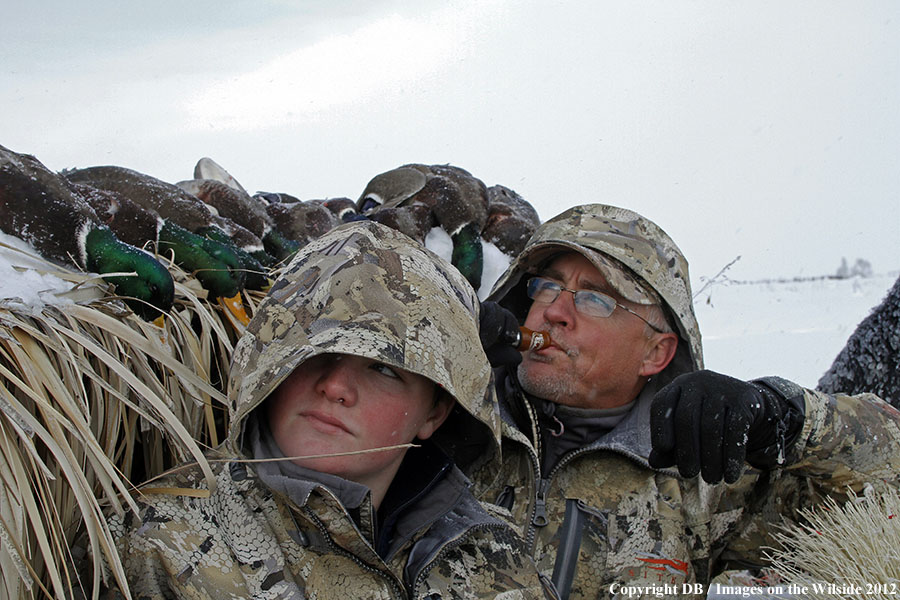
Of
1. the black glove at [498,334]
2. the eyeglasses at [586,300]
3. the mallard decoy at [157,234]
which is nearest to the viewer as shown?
the black glove at [498,334]

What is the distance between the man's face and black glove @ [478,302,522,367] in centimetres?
21

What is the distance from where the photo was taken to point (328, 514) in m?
1.33

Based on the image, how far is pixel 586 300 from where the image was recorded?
241cm

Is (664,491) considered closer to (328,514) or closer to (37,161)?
(328,514)

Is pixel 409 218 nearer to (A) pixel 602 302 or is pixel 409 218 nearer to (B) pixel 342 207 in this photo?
(B) pixel 342 207

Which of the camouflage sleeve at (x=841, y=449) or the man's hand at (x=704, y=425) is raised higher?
the man's hand at (x=704, y=425)

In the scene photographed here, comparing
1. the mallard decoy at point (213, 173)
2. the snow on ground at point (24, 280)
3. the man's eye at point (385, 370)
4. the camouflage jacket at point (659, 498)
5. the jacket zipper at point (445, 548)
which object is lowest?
the camouflage jacket at point (659, 498)

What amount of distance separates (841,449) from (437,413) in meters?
1.15

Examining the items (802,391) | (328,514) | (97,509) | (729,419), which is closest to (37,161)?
(97,509)

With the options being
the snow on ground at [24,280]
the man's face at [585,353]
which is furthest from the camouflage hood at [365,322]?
the man's face at [585,353]

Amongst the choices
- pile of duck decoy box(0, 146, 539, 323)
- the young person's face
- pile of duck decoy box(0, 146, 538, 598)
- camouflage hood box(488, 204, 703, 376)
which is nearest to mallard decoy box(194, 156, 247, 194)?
pile of duck decoy box(0, 146, 539, 323)

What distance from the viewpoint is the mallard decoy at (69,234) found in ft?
5.54

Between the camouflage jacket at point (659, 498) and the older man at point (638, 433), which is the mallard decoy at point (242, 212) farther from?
the camouflage jacket at point (659, 498)

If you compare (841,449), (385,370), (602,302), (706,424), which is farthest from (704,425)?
(385,370)
